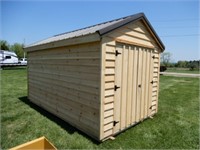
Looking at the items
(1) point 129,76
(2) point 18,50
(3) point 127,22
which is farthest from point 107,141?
(2) point 18,50

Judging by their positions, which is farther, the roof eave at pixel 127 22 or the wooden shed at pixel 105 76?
the wooden shed at pixel 105 76

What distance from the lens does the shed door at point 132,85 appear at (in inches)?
165

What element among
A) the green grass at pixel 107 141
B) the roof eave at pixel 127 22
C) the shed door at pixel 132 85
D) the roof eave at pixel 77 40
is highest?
the roof eave at pixel 127 22

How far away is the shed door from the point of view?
4195mm

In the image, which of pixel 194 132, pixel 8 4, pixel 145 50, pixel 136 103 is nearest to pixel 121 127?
pixel 136 103

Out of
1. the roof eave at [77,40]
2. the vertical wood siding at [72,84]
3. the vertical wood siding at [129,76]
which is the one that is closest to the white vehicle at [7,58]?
the vertical wood siding at [72,84]

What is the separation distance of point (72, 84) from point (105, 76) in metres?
1.25

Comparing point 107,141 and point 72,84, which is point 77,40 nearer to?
point 72,84

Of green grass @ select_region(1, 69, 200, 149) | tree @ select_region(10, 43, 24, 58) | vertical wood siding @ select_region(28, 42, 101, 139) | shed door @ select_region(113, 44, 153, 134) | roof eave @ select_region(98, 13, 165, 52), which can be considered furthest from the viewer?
tree @ select_region(10, 43, 24, 58)

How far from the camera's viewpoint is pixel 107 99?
391 cm

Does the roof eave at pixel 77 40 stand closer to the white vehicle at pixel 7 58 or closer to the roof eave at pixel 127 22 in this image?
the roof eave at pixel 127 22

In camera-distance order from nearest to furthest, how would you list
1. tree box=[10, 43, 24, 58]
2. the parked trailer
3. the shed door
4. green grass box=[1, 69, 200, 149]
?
1. green grass box=[1, 69, 200, 149]
2. the shed door
3. the parked trailer
4. tree box=[10, 43, 24, 58]

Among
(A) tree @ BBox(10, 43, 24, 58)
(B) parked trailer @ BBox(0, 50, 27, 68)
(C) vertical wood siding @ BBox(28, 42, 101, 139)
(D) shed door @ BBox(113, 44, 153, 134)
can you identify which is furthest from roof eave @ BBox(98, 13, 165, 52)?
(A) tree @ BBox(10, 43, 24, 58)

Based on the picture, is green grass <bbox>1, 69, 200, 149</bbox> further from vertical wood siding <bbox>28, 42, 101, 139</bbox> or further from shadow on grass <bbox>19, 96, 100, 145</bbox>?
vertical wood siding <bbox>28, 42, 101, 139</bbox>
